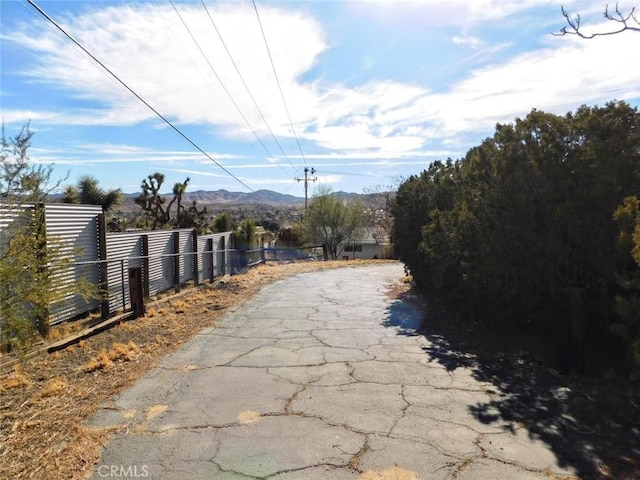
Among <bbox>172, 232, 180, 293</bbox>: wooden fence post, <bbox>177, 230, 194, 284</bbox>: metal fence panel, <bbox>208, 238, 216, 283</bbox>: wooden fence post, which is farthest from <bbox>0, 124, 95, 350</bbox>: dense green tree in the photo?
<bbox>208, 238, 216, 283</bbox>: wooden fence post

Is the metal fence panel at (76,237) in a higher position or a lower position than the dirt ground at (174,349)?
higher

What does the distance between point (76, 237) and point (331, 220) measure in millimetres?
46100

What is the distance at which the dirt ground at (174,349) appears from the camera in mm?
3627

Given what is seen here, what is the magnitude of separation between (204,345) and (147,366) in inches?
48.2

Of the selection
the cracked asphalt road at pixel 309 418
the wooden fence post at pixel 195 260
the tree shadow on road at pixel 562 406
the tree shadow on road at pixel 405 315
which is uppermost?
the wooden fence post at pixel 195 260

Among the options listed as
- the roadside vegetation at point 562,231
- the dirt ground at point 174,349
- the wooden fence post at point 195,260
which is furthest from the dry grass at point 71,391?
the wooden fence post at point 195,260

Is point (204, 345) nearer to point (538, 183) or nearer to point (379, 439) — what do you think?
point (379, 439)

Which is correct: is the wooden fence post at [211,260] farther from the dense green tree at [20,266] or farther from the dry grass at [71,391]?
the dense green tree at [20,266]

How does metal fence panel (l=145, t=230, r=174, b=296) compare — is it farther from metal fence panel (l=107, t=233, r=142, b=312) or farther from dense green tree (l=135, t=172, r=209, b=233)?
dense green tree (l=135, t=172, r=209, b=233)

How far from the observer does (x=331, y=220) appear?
177 feet

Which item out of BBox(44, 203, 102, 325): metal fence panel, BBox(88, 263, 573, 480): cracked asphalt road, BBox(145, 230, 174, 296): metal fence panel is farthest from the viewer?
BBox(145, 230, 174, 296): metal fence panel

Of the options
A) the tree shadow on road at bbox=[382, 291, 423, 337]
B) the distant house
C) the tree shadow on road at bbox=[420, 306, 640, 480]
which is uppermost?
the tree shadow on road at bbox=[420, 306, 640, 480]

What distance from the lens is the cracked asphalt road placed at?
3473mm

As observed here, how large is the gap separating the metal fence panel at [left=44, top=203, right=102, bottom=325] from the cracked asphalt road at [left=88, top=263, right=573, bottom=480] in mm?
2030
